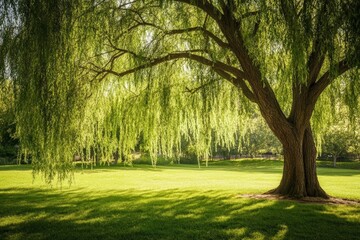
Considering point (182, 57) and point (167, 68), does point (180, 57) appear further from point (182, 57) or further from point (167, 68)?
point (167, 68)

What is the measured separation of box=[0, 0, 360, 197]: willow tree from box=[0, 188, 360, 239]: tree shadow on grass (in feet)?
3.76

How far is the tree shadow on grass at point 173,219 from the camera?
4965 millimetres

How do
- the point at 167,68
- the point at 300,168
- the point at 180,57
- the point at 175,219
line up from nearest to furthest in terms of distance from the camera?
the point at 175,219
the point at 180,57
the point at 167,68
the point at 300,168

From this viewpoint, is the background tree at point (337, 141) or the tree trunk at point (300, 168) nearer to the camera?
the tree trunk at point (300, 168)

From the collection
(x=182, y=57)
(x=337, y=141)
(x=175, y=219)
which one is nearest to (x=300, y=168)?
(x=175, y=219)

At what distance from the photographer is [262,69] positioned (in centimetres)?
562

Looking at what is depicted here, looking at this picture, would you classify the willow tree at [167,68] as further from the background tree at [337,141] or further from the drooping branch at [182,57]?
the background tree at [337,141]

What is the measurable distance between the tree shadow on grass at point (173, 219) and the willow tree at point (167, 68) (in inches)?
45.1

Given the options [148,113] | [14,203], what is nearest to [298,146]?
[148,113]

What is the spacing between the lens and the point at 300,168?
7992 mm

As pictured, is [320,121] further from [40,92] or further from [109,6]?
[40,92]

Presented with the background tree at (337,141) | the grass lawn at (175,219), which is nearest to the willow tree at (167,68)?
the grass lawn at (175,219)

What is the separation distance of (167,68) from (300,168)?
4.34 m

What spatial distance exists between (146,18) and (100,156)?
11.6ft
